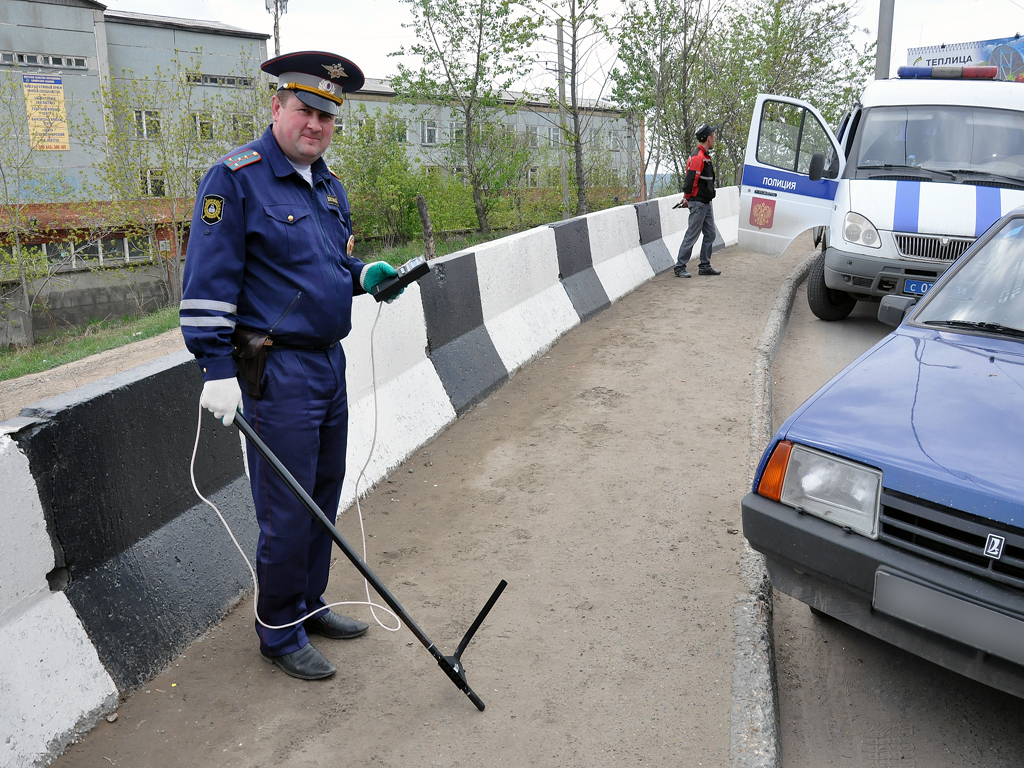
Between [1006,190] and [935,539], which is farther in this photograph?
[1006,190]

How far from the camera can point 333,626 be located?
3.16m

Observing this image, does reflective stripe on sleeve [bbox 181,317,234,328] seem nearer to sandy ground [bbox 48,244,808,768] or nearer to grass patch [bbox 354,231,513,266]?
sandy ground [bbox 48,244,808,768]

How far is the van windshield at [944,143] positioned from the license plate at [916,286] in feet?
3.69

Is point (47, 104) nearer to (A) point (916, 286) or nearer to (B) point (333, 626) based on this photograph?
(A) point (916, 286)

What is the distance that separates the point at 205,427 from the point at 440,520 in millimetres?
1303

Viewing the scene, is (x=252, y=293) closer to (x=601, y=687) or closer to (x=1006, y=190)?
(x=601, y=687)

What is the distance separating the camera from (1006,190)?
731 centimetres

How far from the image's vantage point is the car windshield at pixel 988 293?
3.54 meters

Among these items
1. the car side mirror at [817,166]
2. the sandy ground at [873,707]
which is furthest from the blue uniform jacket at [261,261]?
the car side mirror at [817,166]

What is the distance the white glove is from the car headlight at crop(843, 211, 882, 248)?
653cm

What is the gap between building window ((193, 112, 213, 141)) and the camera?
76.5 ft

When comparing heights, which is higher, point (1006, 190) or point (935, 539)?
point (1006, 190)

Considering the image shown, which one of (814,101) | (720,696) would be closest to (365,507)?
(720,696)

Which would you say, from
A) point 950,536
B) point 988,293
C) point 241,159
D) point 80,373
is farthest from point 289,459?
point 80,373
